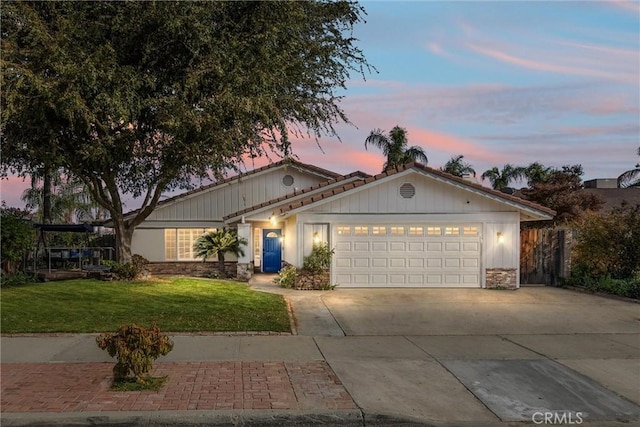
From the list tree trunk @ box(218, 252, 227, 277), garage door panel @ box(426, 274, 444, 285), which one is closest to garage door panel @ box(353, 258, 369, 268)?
garage door panel @ box(426, 274, 444, 285)

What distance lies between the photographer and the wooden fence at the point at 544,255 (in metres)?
16.9

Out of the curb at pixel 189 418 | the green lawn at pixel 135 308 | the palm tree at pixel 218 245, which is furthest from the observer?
the palm tree at pixel 218 245

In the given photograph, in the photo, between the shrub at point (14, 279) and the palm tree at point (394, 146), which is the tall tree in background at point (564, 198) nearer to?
the palm tree at point (394, 146)

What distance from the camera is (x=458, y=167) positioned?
3294cm

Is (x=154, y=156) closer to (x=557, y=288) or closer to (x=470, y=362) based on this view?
(x=470, y=362)

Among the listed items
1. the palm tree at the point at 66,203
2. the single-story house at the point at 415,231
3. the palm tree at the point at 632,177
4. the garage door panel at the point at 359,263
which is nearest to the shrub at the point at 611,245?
the single-story house at the point at 415,231

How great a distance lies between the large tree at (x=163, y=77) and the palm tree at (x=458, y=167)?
62.4ft

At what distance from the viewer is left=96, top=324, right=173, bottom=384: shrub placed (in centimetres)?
577

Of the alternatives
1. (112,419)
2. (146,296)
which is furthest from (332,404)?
(146,296)

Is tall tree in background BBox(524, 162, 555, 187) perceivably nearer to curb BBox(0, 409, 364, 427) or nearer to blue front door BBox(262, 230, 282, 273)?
blue front door BBox(262, 230, 282, 273)

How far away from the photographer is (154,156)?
15.5 m

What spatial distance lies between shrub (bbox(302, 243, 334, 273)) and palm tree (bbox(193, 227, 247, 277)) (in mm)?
4424

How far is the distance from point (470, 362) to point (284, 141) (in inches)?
380

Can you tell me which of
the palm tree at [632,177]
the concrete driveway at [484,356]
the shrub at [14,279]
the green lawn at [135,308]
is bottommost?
the concrete driveway at [484,356]
